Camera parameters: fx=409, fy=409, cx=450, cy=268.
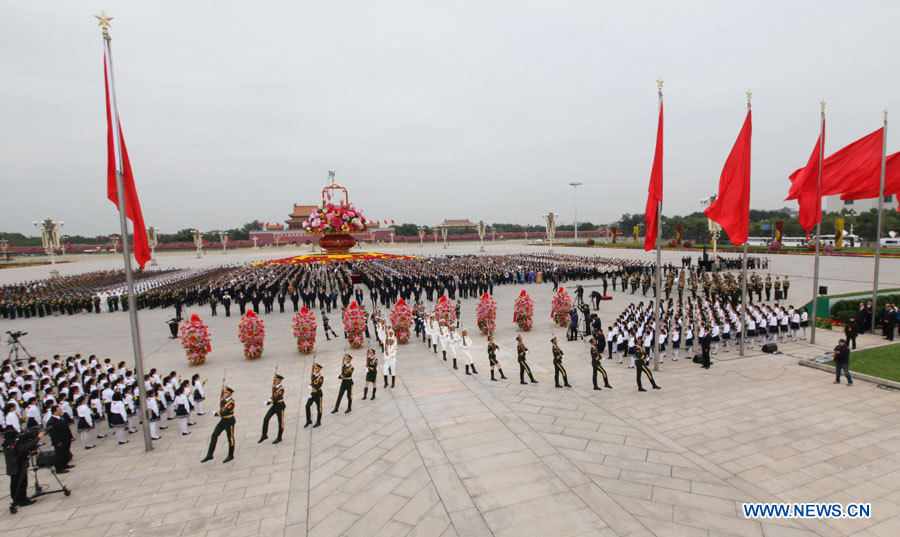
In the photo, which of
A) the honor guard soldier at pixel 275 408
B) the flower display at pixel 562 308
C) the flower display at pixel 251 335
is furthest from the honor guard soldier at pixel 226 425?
the flower display at pixel 562 308

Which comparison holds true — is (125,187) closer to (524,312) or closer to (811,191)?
(524,312)

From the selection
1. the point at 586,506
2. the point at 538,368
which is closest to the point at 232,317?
the point at 538,368

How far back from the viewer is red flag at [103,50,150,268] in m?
7.04

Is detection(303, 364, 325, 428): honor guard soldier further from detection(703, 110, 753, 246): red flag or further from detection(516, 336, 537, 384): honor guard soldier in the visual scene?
detection(703, 110, 753, 246): red flag

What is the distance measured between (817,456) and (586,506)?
4.16 m

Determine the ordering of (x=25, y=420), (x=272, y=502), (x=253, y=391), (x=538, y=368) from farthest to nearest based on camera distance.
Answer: (x=538, y=368) → (x=253, y=391) → (x=25, y=420) → (x=272, y=502)

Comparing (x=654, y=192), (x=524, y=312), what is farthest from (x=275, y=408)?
(x=654, y=192)

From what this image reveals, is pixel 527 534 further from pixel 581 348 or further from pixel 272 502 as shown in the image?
pixel 581 348

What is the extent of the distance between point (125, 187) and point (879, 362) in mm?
17224

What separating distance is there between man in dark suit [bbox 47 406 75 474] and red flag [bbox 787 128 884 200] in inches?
726

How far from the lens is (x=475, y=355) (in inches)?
493

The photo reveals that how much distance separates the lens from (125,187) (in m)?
7.36

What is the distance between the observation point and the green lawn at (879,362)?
9491mm

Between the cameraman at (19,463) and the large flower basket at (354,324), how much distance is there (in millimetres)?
7929
